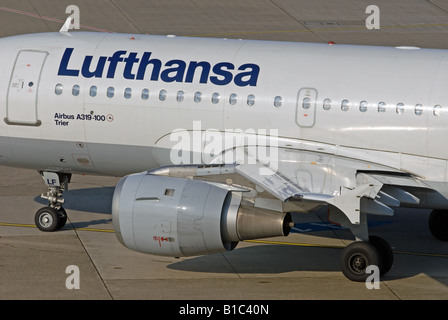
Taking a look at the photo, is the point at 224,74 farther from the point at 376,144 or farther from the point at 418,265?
the point at 418,265

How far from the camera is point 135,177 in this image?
67.4 feet

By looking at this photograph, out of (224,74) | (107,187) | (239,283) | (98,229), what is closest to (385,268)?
(239,283)

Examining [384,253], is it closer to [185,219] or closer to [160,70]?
[185,219]

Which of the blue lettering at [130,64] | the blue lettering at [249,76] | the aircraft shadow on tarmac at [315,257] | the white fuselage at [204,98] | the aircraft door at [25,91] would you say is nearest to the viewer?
the white fuselage at [204,98]

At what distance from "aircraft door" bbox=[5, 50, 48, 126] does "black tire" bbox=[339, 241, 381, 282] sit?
8.58m

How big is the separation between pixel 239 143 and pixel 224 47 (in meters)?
2.56

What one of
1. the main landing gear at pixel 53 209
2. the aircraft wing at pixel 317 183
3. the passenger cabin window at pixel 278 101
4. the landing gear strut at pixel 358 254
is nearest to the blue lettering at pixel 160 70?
the passenger cabin window at pixel 278 101

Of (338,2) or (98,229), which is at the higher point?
(338,2)

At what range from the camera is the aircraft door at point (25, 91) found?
2344 centimetres

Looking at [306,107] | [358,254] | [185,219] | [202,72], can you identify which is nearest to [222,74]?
[202,72]

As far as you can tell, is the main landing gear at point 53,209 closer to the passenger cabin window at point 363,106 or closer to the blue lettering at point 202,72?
the blue lettering at point 202,72

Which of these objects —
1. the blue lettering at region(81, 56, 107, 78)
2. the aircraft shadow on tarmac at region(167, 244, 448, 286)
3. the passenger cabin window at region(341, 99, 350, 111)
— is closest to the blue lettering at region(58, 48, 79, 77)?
the blue lettering at region(81, 56, 107, 78)

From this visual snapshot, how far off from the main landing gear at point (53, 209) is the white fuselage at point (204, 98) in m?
0.33

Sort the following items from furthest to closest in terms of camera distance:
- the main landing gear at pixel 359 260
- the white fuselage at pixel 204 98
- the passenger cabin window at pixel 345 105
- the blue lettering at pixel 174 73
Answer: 1. the blue lettering at pixel 174 73
2. the passenger cabin window at pixel 345 105
3. the white fuselage at pixel 204 98
4. the main landing gear at pixel 359 260
